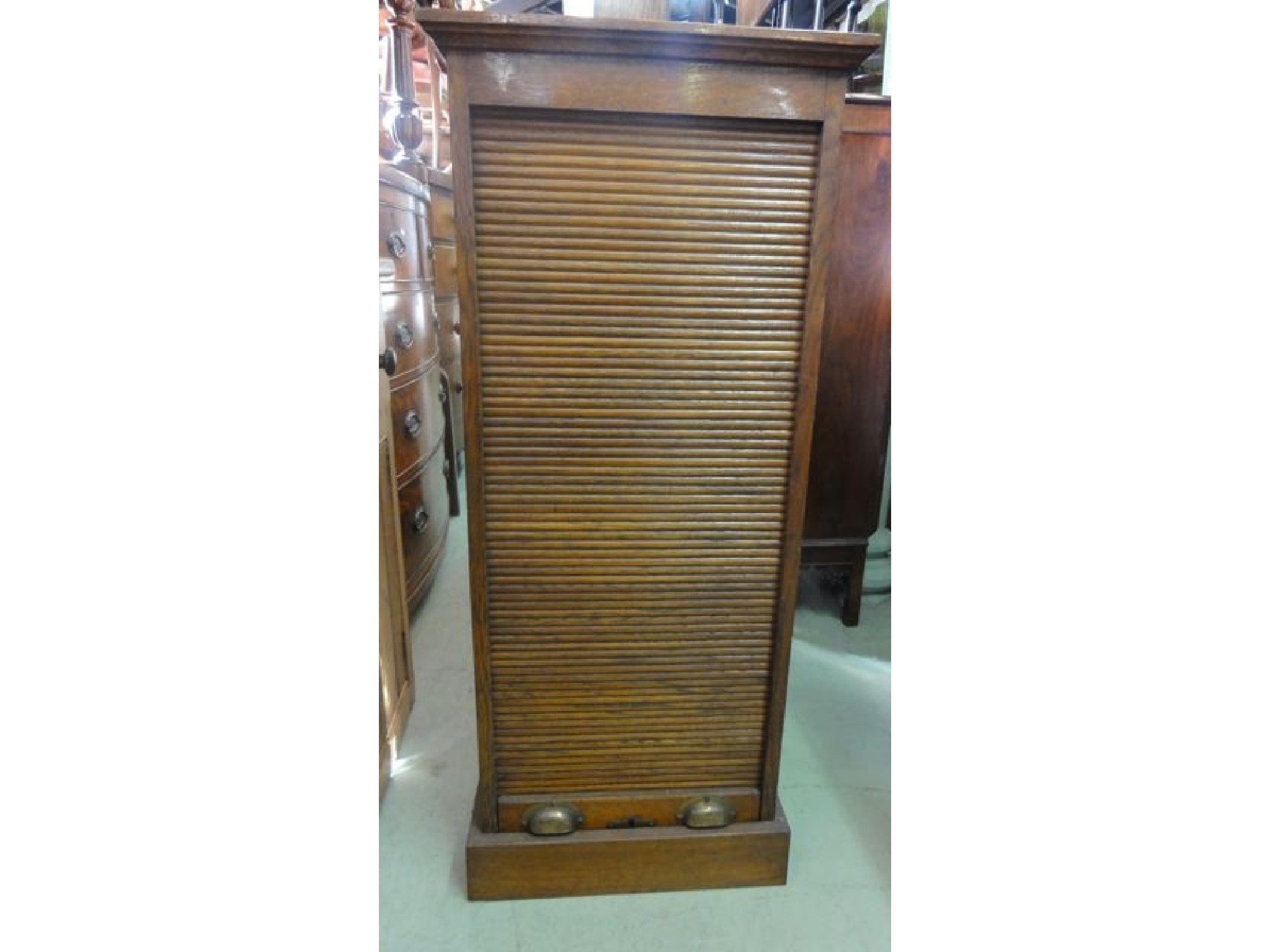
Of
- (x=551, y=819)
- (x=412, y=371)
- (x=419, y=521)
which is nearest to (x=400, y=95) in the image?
(x=412, y=371)

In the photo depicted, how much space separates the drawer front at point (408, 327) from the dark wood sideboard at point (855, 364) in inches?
41.3

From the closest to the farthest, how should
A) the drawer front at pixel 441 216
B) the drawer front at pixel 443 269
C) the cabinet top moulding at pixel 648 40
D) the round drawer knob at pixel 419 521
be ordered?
1. the cabinet top moulding at pixel 648 40
2. the round drawer knob at pixel 419 521
3. the drawer front at pixel 441 216
4. the drawer front at pixel 443 269

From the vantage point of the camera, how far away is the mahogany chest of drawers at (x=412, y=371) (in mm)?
1691

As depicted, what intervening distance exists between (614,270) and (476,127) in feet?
0.82

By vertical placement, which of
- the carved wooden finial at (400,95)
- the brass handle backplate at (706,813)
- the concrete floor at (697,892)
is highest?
the carved wooden finial at (400,95)

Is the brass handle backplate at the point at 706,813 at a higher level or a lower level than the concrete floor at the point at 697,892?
higher

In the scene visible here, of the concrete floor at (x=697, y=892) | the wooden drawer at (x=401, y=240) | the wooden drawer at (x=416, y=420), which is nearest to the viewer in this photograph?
the concrete floor at (x=697, y=892)

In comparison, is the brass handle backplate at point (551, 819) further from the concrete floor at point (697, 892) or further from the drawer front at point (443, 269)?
the drawer front at point (443, 269)

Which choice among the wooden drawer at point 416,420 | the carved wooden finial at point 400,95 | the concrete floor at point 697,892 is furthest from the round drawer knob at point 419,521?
the carved wooden finial at point 400,95

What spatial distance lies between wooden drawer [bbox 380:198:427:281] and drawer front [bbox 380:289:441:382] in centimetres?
6

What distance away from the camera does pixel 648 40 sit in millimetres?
843

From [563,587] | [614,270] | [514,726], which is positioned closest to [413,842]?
[514,726]

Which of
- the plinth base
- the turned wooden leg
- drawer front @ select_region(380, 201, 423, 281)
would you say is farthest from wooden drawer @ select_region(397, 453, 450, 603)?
the turned wooden leg

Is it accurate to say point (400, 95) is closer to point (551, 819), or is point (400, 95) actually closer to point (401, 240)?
point (401, 240)
